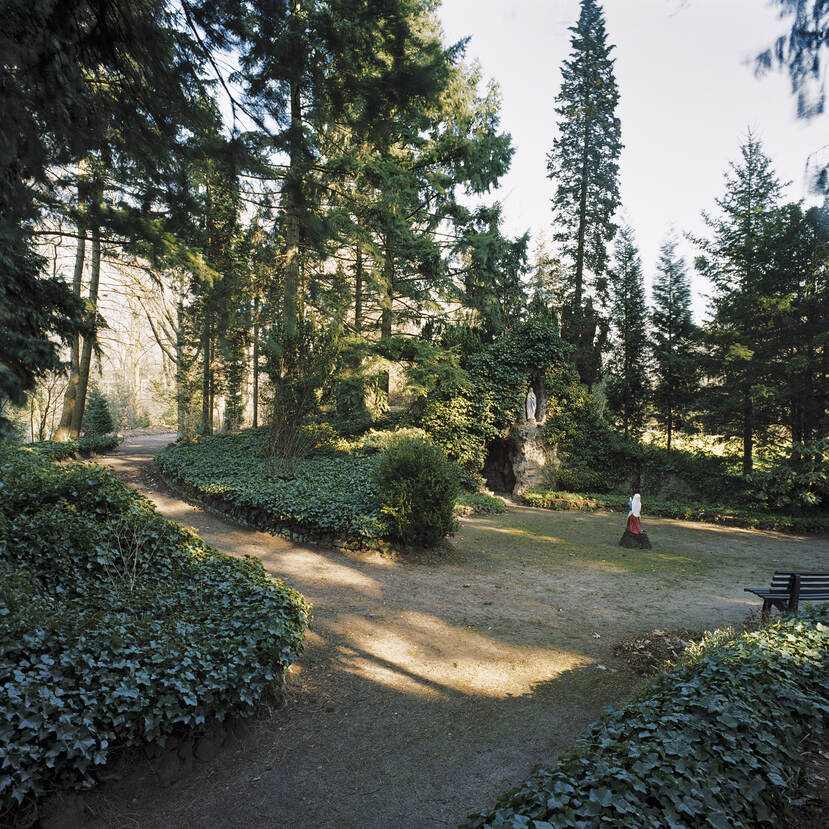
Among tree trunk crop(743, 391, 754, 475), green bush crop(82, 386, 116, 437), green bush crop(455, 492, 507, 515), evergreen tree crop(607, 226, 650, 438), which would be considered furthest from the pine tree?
green bush crop(82, 386, 116, 437)

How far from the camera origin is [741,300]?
1612 centimetres

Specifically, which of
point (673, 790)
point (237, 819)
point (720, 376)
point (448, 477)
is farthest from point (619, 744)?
point (720, 376)

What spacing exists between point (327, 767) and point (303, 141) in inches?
194

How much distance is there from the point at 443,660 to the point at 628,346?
21.3 meters

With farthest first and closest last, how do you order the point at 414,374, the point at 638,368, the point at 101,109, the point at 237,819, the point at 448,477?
the point at 638,368, the point at 414,374, the point at 448,477, the point at 101,109, the point at 237,819

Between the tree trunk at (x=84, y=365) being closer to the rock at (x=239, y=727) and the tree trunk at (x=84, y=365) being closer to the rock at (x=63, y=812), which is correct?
the rock at (x=239, y=727)

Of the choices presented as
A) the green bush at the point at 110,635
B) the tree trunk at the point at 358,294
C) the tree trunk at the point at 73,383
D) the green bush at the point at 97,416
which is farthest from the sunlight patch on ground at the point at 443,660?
the green bush at the point at 97,416

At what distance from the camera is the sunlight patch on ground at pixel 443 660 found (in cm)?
479

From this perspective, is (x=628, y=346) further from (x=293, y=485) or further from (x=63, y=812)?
(x=63, y=812)

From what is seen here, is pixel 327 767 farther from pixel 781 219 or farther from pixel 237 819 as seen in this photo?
pixel 781 219

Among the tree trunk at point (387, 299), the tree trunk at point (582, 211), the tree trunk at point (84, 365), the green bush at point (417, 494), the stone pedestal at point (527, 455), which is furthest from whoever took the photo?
the tree trunk at point (582, 211)

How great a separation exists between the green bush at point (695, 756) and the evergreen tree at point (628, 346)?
20.0 m

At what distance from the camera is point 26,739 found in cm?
276

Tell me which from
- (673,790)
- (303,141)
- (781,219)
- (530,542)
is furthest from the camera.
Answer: (781,219)
